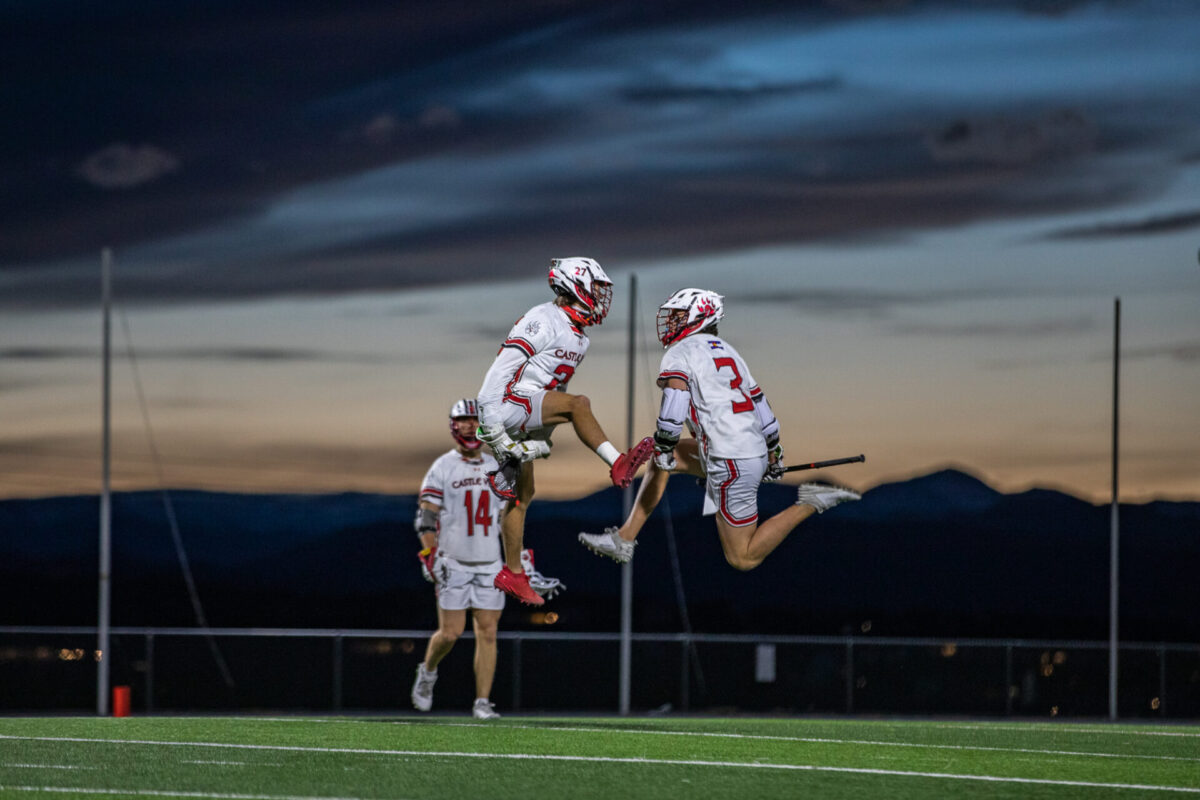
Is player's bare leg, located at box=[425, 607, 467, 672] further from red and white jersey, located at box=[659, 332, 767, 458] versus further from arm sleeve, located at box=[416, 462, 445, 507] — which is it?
red and white jersey, located at box=[659, 332, 767, 458]

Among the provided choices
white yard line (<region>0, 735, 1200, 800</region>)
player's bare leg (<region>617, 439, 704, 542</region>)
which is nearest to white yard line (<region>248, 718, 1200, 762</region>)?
player's bare leg (<region>617, 439, 704, 542</region>)

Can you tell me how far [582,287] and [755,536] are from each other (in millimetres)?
2107

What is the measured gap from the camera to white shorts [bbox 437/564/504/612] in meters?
16.1

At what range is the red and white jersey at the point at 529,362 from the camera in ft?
40.2

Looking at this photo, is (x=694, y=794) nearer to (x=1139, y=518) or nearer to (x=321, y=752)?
(x=321, y=752)

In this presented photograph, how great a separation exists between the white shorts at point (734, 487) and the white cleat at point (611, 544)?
0.70 meters

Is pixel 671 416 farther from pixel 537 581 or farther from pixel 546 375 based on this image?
Result: pixel 537 581

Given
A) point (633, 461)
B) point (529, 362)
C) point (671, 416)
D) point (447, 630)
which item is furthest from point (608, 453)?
point (447, 630)

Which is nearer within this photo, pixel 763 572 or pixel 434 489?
pixel 434 489

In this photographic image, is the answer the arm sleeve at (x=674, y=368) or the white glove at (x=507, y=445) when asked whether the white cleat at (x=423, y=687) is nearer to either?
the white glove at (x=507, y=445)

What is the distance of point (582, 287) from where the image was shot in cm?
1227

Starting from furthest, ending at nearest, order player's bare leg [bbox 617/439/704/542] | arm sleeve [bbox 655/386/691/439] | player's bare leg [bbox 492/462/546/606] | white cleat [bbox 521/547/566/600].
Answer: white cleat [bbox 521/547/566/600]
player's bare leg [bbox 492/462/546/606]
player's bare leg [bbox 617/439/704/542]
arm sleeve [bbox 655/386/691/439]

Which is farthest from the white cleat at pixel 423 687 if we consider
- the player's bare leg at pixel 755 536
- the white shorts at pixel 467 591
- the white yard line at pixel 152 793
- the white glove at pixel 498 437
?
the white yard line at pixel 152 793

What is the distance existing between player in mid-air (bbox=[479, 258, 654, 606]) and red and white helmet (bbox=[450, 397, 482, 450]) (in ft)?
12.9
